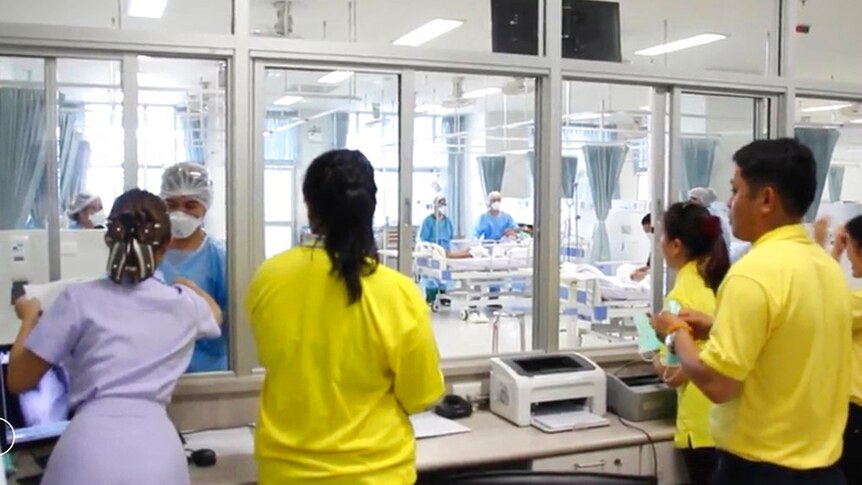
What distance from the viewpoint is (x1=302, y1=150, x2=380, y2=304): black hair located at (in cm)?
171

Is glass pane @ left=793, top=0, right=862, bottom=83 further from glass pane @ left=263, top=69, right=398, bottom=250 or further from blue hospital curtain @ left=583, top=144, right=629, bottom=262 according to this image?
glass pane @ left=263, top=69, right=398, bottom=250

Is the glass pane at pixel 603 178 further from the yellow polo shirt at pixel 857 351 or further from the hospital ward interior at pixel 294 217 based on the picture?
the yellow polo shirt at pixel 857 351

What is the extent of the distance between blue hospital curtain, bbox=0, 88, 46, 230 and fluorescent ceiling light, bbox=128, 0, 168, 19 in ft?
6.72

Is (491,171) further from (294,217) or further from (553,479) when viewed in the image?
(553,479)

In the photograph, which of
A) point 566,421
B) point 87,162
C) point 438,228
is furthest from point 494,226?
point 566,421

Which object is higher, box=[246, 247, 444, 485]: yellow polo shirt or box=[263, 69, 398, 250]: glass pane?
box=[263, 69, 398, 250]: glass pane

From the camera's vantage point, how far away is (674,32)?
691 cm

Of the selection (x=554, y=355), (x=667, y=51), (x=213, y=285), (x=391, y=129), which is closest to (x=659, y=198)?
(x=554, y=355)

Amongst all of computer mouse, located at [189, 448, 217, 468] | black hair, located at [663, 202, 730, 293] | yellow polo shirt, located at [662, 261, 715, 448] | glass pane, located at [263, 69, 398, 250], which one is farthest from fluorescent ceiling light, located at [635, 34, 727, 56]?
computer mouse, located at [189, 448, 217, 468]

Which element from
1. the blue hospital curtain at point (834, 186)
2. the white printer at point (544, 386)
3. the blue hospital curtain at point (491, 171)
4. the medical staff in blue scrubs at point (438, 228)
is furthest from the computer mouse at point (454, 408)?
→ the blue hospital curtain at point (491, 171)

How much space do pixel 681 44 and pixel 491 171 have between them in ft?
17.4

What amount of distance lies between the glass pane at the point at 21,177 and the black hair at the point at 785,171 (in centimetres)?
229

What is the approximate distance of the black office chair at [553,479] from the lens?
1.29 meters

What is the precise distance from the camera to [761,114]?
3893 millimetres
